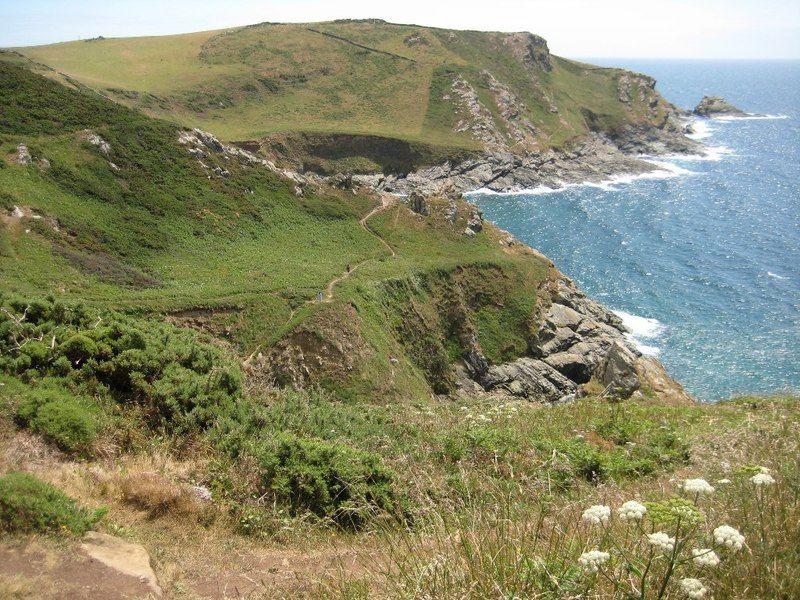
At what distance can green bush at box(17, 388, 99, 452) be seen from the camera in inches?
493

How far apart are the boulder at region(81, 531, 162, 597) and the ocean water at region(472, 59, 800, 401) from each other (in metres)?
32.7

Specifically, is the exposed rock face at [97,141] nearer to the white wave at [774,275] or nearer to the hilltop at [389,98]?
the hilltop at [389,98]

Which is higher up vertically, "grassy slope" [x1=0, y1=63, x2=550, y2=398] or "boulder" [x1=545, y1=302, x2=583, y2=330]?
"grassy slope" [x1=0, y1=63, x2=550, y2=398]

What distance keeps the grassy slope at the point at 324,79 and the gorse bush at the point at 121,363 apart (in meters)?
89.2

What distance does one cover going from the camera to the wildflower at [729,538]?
4414 millimetres

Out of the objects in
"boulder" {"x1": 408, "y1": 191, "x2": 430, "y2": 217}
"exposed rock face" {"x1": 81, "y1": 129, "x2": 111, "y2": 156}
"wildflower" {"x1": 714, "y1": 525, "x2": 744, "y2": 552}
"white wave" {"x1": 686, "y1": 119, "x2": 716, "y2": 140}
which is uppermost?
"white wave" {"x1": 686, "y1": 119, "x2": 716, "y2": 140}

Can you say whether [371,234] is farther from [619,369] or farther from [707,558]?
[707,558]

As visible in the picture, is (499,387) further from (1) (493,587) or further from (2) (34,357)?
(1) (493,587)

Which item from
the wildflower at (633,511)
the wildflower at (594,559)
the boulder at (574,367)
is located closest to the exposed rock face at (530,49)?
the boulder at (574,367)

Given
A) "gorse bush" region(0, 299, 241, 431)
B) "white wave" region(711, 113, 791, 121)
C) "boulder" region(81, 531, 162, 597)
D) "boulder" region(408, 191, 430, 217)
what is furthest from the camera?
"white wave" region(711, 113, 791, 121)

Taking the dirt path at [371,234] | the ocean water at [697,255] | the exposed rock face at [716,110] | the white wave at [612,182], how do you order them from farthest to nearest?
1. the exposed rock face at [716,110]
2. the white wave at [612,182]
3. the ocean water at [697,255]
4. the dirt path at [371,234]

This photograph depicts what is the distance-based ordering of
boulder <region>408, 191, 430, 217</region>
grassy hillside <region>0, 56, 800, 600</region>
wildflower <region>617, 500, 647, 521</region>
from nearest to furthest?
wildflower <region>617, 500, 647, 521</region>, grassy hillside <region>0, 56, 800, 600</region>, boulder <region>408, 191, 430, 217</region>

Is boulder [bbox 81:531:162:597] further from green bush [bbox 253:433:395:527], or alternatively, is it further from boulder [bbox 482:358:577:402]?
boulder [bbox 482:358:577:402]

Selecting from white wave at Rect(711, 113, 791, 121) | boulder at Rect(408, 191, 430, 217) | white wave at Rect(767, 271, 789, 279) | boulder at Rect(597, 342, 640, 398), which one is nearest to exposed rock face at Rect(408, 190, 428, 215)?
boulder at Rect(408, 191, 430, 217)
